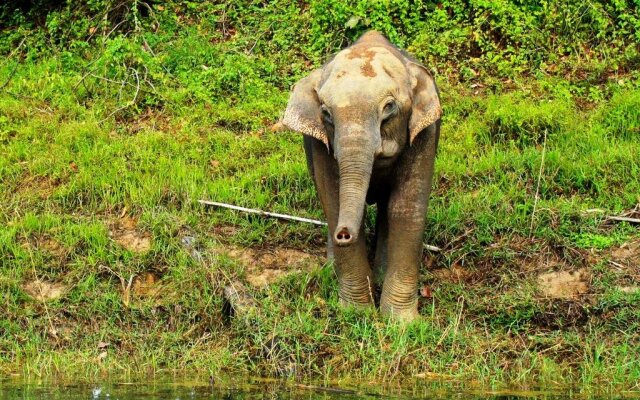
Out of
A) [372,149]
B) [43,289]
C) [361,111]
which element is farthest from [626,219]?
[43,289]

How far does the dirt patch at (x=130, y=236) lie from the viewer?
9.66 m

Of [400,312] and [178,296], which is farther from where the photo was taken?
[178,296]

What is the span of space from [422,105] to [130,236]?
9.69 ft

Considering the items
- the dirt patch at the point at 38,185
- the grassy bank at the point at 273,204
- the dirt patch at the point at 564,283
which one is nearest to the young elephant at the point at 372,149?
the grassy bank at the point at 273,204

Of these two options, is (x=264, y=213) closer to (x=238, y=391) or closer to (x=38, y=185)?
(x=38, y=185)

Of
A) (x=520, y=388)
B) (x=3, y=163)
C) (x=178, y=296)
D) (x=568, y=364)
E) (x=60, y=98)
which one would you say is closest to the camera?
(x=520, y=388)

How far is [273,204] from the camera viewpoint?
400 inches

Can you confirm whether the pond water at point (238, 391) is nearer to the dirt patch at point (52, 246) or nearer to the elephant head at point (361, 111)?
the elephant head at point (361, 111)

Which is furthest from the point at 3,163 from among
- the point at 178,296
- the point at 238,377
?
the point at 238,377

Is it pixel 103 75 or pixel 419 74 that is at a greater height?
pixel 419 74

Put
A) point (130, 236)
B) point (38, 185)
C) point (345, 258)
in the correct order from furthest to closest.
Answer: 1. point (38, 185)
2. point (130, 236)
3. point (345, 258)

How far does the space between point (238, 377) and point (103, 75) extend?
5.68m

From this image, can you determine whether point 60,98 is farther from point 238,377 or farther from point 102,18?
point 238,377

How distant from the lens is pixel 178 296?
8992 mm
